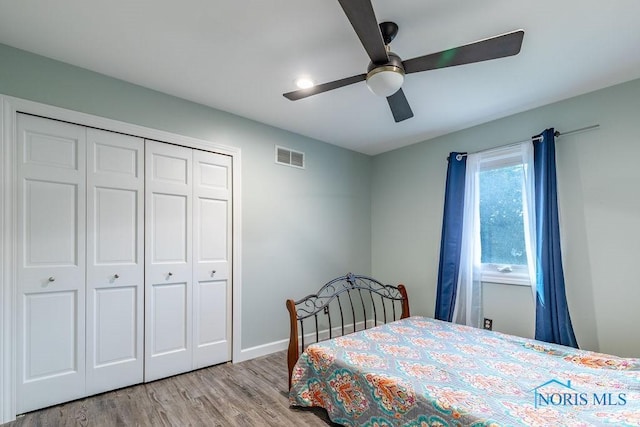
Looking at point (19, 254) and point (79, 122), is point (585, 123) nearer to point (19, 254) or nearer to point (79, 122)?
point (79, 122)

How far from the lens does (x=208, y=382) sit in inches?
106

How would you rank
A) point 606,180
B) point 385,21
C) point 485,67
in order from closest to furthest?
point 385,21
point 485,67
point 606,180

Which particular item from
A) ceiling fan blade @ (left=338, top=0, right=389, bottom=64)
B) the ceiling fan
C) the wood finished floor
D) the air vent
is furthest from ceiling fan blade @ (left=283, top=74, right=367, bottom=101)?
the wood finished floor

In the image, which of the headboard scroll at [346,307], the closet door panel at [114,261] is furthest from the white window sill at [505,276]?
the closet door panel at [114,261]

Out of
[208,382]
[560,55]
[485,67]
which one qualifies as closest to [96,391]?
[208,382]

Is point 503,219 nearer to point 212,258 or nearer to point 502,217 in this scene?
point 502,217

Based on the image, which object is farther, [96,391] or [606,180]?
[606,180]

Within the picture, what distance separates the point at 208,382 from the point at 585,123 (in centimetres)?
405

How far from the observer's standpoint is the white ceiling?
5.76 feet

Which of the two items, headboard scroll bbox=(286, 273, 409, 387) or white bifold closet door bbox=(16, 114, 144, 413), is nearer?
white bifold closet door bbox=(16, 114, 144, 413)

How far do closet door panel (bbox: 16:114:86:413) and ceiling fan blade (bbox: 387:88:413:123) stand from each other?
7.91 feet

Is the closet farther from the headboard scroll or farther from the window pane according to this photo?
the window pane

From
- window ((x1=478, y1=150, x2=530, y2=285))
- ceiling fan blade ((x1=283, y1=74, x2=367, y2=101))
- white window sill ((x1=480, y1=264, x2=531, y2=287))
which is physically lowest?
white window sill ((x1=480, y1=264, x2=531, y2=287))

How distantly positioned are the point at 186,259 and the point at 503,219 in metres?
3.22
